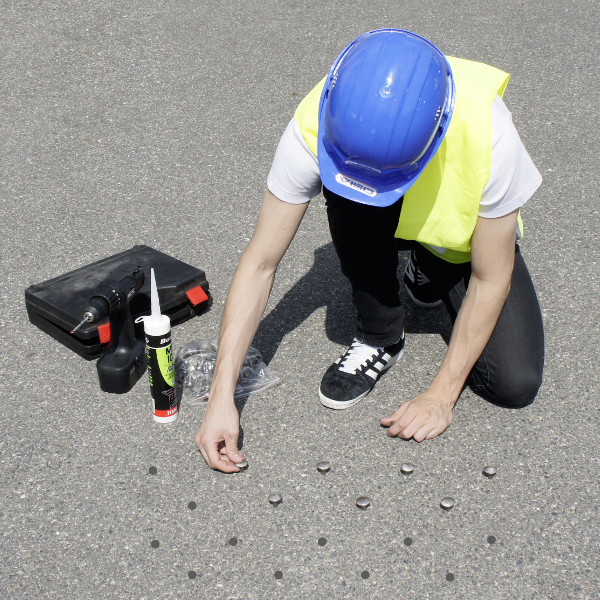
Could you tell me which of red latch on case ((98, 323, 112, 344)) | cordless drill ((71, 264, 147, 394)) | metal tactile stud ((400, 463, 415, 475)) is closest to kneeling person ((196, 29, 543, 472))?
metal tactile stud ((400, 463, 415, 475))

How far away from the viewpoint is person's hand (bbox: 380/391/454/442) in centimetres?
222

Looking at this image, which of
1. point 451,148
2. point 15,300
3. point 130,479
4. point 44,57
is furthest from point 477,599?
point 44,57

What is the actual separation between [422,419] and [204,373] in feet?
2.67

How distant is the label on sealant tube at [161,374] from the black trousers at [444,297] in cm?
70

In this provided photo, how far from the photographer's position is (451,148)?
6.30 feet

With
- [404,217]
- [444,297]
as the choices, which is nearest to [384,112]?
[404,217]

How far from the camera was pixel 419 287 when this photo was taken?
9.20ft

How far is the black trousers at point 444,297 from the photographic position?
2.23 m

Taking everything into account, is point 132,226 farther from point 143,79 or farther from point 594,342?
point 594,342

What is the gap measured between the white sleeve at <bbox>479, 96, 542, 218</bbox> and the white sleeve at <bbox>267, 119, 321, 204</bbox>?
51 cm

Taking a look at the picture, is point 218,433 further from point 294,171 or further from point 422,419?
point 294,171

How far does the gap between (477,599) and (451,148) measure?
1269 millimetres

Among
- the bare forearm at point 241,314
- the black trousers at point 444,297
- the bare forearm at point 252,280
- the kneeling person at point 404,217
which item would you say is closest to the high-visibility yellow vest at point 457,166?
the kneeling person at point 404,217

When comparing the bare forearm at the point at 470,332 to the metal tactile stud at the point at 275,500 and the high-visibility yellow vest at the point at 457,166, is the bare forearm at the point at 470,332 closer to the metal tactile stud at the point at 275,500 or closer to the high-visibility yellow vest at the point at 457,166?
the high-visibility yellow vest at the point at 457,166
